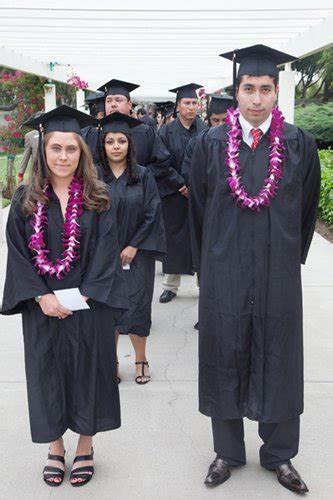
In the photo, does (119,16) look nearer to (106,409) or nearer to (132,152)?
(132,152)

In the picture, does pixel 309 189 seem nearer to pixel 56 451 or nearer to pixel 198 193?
pixel 198 193

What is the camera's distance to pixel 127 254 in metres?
4.38

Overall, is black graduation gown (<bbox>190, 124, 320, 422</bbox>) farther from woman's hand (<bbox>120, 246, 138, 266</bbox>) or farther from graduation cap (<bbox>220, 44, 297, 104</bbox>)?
woman's hand (<bbox>120, 246, 138, 266</bbox>)

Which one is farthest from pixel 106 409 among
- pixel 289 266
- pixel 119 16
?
pixel 119 16

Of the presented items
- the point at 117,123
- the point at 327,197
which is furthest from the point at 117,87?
the point at 327,197

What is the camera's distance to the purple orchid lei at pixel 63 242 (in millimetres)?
3025

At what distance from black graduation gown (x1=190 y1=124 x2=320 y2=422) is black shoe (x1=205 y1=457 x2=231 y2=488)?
0.31 meters

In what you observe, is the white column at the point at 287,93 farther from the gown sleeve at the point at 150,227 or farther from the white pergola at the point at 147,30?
the gown sleeve at the point at 150,227

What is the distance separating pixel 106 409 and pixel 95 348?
0.32 metres

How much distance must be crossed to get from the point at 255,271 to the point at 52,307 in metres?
0.95

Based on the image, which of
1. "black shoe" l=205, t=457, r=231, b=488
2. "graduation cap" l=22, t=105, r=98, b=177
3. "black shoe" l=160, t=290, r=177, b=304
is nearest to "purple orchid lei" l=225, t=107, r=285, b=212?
"graduation cap" l=22, t=105, r=98, b=177

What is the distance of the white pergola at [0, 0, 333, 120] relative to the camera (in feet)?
28.4

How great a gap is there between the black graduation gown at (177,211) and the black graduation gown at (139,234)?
5.66 ft

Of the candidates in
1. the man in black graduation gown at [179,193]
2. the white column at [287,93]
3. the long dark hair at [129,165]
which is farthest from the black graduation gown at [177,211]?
the white column at [287,93]
